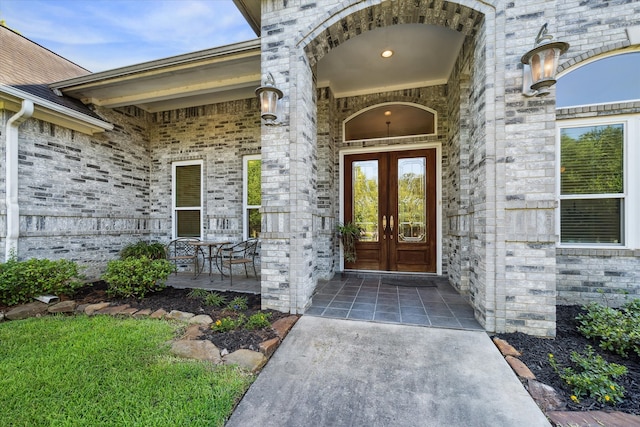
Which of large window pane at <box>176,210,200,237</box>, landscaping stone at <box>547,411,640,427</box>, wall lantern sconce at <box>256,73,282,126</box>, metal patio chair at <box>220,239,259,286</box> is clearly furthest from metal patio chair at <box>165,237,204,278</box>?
landscaping stone at <box>547,411,640,427</box>

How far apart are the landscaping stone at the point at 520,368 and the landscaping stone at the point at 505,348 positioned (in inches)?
2.6

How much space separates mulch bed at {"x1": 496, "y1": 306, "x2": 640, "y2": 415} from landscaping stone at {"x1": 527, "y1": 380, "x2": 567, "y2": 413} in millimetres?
45

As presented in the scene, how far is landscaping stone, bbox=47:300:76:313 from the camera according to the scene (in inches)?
128

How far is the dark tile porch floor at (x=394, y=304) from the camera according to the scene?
2.99 m

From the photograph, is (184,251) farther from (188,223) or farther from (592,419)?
(592,419)

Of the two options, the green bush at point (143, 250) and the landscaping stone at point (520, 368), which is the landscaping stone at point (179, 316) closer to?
the green bush at point (143, 250)

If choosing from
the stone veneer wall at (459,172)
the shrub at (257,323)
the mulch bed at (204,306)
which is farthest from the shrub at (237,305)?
the stone veneer wall at (459,172)

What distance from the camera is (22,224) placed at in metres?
4.02

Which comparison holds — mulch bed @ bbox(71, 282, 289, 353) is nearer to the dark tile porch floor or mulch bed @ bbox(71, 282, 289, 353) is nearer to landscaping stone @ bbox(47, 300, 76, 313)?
landscaping stone @ bbox(47, 300, 76, 313)

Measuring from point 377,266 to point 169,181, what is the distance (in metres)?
5.15

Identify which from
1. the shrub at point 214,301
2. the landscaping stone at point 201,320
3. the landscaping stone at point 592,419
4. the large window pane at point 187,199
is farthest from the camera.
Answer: the large window pane at point 187,199

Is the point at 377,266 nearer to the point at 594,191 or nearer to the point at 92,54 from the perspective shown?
the point at 594,191

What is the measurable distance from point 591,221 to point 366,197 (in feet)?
10.9

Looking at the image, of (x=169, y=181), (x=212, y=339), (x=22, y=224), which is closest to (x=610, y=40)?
(x=212, y=339)
